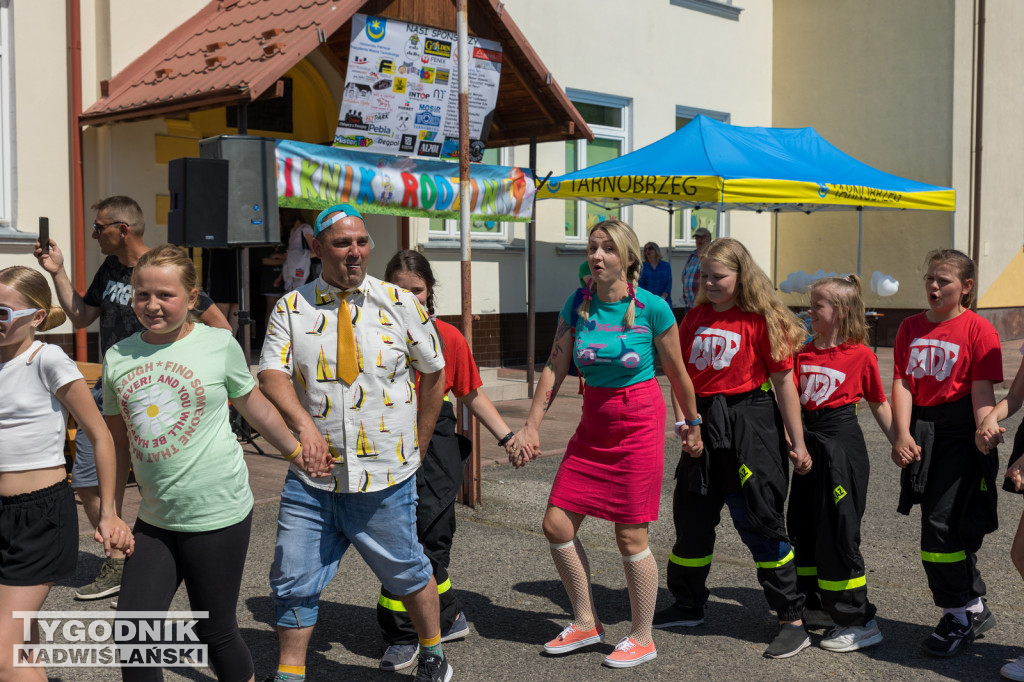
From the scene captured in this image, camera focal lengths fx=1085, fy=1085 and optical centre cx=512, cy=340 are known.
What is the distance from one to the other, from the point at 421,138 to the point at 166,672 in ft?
24.1

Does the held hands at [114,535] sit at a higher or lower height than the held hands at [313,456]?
lower

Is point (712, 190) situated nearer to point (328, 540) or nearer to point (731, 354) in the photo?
point (731, 354)

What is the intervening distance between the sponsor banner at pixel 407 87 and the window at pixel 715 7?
23.3 ft

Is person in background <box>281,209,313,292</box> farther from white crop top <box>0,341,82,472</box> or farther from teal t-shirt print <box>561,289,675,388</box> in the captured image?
white crop top <box>0,341,82,472</box>

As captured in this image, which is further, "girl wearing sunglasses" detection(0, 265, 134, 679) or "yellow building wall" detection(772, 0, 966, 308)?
"yellow building wall" detection(772, 0, 966, 308)

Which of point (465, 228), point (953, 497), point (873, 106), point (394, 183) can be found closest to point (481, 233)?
point (394, 183)

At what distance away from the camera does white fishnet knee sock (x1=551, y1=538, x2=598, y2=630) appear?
428cm

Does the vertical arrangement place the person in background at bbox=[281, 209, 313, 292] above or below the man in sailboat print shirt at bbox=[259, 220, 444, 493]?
above

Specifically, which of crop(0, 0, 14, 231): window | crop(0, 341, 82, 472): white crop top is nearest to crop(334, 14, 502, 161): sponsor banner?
crop(0, 0, 14, 231): window

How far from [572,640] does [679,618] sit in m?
0.62

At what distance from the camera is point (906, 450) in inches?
172

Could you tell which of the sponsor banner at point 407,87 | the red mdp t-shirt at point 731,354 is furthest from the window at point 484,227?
the red mdp t-shirt at point 731,354

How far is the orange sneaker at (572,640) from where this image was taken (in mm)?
4285

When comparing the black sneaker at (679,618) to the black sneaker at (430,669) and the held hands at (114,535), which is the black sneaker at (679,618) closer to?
the black sneaker at (430,669)
